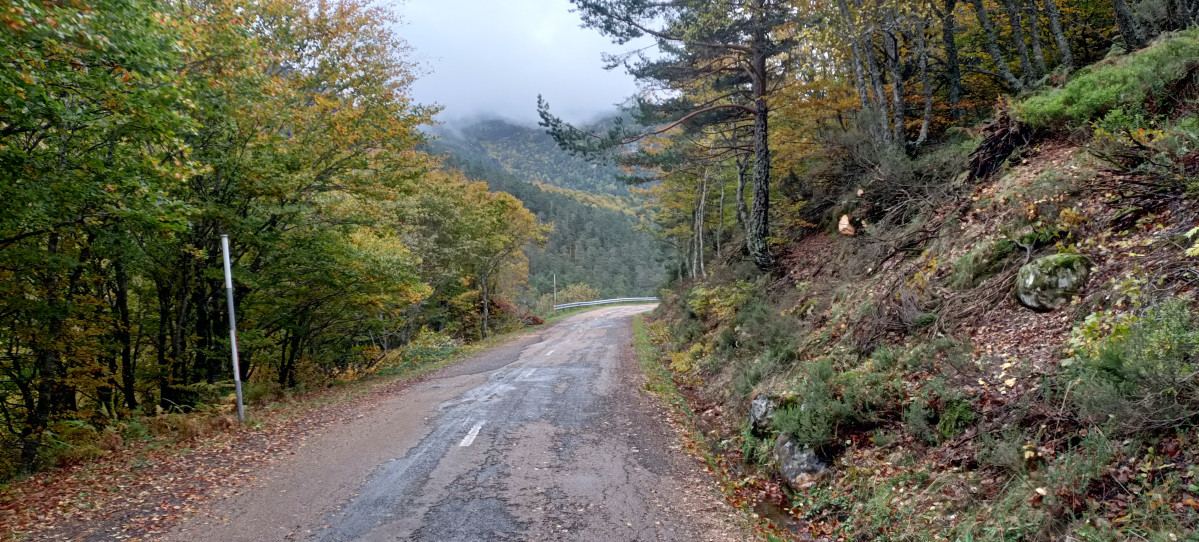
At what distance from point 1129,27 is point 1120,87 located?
3.31m

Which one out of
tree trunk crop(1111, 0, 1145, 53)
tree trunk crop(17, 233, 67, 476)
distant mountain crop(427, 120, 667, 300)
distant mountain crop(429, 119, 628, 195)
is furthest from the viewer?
distant mountain crop(429, 119, 628, 195)

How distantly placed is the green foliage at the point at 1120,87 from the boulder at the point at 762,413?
5.69 m

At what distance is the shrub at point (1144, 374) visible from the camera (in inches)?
138

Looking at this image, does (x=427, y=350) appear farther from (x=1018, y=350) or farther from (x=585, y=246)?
(x=585, y=246)

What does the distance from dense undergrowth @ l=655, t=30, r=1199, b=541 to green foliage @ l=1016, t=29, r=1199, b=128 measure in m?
0.03

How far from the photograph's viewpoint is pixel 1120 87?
23.2ft

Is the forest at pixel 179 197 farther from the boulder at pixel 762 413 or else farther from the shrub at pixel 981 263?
the shrub at pixel 981 263

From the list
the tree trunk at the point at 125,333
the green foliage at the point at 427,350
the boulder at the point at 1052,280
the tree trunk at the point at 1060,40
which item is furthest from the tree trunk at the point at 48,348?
the tree trunk at the point at 1060,40

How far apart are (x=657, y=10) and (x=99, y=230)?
35.8ft

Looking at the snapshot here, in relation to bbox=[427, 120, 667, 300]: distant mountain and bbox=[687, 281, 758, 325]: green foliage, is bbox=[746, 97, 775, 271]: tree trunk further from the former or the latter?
bbox=[427, 120, 667, 300]: distant mountain

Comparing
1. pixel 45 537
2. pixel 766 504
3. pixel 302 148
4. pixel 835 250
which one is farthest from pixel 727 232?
pixel 45 537

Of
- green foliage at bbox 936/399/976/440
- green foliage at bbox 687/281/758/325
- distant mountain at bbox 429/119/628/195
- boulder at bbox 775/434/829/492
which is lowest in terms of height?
boulder at bbox 775/434/829/492

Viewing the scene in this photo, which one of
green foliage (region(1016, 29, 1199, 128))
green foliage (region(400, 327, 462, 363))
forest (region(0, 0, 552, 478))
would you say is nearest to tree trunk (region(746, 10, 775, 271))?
green foliage (region(1016, 29, 1199, 128))

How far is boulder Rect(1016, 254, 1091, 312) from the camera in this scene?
205 inches
